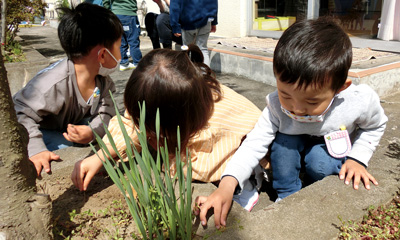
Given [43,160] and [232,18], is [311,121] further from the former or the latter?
[232,18]

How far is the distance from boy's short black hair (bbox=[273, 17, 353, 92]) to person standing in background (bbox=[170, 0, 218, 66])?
3.05 m

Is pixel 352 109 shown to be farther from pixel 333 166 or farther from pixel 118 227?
pixel 118 227

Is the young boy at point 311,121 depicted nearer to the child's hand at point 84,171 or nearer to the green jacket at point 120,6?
the child's hand at point 84,171

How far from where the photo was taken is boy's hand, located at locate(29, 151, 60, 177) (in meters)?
1.76

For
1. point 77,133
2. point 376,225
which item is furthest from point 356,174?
point 77,133

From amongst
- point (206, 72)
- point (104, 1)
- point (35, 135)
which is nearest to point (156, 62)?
point (206, 72)

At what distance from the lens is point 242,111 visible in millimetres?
2131

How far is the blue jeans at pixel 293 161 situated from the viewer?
185 cm

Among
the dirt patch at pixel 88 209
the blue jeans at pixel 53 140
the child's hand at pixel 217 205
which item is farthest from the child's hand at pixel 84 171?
the blue jeans at pixel 53 140

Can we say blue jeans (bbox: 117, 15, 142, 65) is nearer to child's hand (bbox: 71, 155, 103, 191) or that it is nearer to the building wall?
the building wall

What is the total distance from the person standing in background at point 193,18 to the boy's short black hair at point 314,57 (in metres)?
3.05

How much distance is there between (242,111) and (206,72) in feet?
1.11

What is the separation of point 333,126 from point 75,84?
1.64 m

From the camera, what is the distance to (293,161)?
6.21 ft
